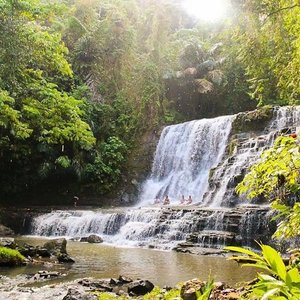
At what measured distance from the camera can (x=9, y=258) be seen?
316 inches

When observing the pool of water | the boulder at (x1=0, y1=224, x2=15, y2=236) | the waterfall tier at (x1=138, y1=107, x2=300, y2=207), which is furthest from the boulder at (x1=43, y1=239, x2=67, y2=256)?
the waterfall tier at (x1=138, y1=107, x2=300, y2=207)

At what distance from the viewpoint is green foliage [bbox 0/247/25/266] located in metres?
7.95

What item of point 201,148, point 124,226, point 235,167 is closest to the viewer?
point 124,226

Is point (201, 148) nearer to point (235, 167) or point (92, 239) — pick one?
point (235, 167)

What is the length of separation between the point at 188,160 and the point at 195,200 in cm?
262

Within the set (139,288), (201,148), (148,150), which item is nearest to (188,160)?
(201,148)

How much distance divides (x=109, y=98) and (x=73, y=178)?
6.46 metres

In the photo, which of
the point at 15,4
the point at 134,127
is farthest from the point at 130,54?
the point at 15,4

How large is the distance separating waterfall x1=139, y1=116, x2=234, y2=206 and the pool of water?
9.07 m

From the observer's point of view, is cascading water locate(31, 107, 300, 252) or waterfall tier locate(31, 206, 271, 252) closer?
waterfall tier locate(31, 206, 271, 252)

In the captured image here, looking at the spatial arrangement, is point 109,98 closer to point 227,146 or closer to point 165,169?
point 165,169

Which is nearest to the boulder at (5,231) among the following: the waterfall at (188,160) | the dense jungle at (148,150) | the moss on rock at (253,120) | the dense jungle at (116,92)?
the dense jungle at (148,150)

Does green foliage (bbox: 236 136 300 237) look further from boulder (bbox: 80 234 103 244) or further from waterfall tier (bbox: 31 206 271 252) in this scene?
boulder (bbox: 80 234 103 244)

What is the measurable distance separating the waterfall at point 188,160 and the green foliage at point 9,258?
453 inches
